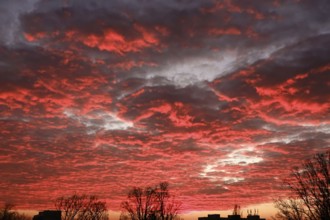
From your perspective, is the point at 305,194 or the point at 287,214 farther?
the point at 287,214

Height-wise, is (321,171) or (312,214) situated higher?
(321,171)

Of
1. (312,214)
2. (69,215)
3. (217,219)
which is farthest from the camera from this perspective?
(69,215)

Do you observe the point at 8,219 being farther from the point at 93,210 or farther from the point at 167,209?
the point at 167,209

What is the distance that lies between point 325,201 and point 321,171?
3438 millimetres

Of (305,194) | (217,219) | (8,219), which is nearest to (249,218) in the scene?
(217,219)

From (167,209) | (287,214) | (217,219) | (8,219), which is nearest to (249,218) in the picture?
(217,219)

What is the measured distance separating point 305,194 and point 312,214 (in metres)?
2.54

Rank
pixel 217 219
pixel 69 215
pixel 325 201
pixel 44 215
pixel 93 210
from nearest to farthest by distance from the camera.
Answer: pixel 325 201, pixel 44 215, pixel 217 219, pixel 69 215, pixel 93 210

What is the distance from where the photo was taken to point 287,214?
46375 millimetres

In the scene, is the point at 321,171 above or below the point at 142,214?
above

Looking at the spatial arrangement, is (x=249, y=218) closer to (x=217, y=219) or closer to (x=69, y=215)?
(x=217, y=219)

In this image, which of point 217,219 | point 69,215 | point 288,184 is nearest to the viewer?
point 288,184

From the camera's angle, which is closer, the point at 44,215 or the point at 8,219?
the point at 44,215

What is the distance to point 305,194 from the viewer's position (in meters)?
40.7
